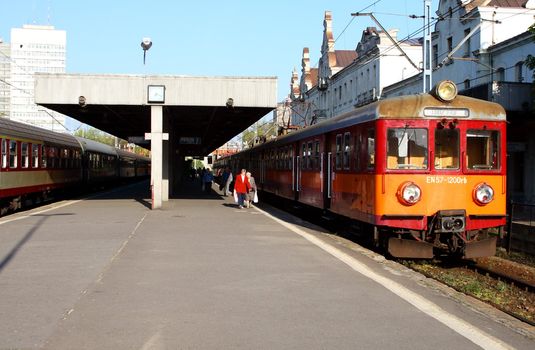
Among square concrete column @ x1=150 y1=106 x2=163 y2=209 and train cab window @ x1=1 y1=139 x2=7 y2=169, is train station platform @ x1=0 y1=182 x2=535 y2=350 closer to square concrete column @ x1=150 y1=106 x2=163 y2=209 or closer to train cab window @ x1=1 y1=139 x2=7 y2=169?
train cab window @ x1=1 y1=139 x2=7 y2=169

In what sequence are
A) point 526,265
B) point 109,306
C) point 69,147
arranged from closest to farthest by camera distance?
point 109,306 < point 526,265 < point 69,147

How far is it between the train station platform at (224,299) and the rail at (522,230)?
14.7 ft

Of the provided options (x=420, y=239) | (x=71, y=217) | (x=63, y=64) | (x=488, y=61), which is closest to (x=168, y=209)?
(x=71, y=217)

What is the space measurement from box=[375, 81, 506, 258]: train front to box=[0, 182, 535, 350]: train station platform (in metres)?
1.01

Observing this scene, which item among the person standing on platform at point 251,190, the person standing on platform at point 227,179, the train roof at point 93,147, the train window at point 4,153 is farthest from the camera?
the train roof at point 93,147

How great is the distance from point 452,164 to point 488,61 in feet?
75.5

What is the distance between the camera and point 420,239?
426 inches

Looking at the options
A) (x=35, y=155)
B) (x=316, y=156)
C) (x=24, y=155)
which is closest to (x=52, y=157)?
(x=35, y=155)

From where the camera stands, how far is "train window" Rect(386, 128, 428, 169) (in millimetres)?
10727

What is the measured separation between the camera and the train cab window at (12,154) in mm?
18077

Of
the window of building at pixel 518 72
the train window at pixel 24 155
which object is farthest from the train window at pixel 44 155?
the window of building at pixel 518 72

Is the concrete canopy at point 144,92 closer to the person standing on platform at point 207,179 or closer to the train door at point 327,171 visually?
the train door at point 327,171

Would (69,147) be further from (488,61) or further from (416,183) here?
(488,61)

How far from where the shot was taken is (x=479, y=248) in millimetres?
10781
